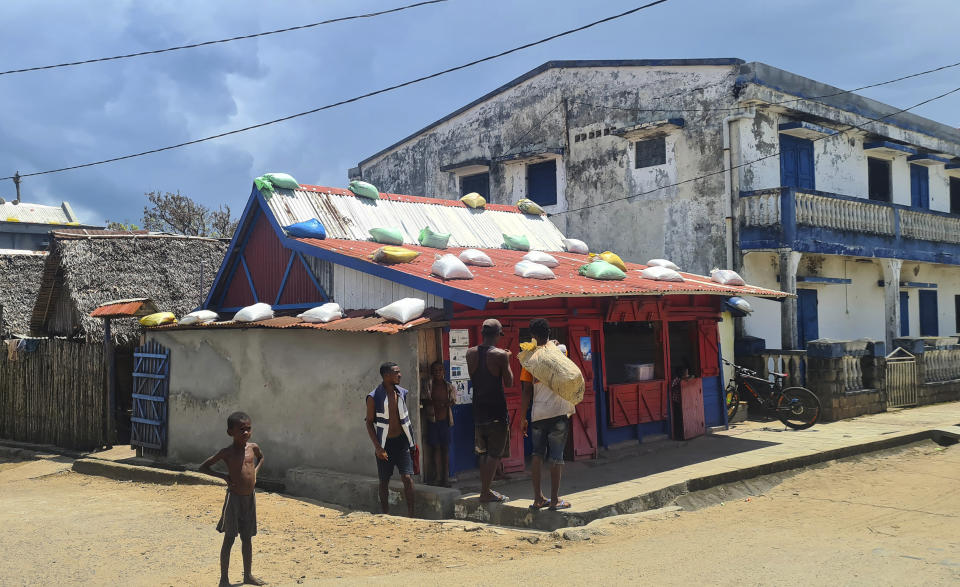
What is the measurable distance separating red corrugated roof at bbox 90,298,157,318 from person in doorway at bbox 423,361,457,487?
618 cm

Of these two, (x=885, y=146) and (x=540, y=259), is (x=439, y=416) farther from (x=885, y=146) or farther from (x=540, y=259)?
(x=885, y=146)

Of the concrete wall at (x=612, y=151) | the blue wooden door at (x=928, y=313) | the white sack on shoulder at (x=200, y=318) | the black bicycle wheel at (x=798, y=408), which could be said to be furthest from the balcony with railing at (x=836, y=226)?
the white sack on shoulder at (x=200, y=318)

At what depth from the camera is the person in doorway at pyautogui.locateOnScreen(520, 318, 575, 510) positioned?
733 centimetres

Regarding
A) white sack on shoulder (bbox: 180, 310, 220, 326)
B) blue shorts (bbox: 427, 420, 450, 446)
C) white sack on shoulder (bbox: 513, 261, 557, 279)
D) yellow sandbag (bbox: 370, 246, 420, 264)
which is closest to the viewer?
blue shorts (bbox: 427, 420, 450, 446)

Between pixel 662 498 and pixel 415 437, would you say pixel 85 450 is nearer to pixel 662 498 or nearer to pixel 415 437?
pixel 415 437

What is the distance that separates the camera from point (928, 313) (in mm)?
23047

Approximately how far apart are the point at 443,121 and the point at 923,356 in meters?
13.1

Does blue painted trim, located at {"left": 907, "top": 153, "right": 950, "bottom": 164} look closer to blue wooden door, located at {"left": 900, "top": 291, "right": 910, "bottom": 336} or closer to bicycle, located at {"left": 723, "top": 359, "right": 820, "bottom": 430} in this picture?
blue wooden door, located at {"left": 900, "top": 291, "right": 910, "bottom": 336}

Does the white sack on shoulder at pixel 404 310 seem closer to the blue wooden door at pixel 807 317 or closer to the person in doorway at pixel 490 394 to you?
the person in doorway at pixel 490 394

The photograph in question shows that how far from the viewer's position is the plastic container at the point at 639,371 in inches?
461

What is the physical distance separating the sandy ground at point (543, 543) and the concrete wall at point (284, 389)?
0.92 meters

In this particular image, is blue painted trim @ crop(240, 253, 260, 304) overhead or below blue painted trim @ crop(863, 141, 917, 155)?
below

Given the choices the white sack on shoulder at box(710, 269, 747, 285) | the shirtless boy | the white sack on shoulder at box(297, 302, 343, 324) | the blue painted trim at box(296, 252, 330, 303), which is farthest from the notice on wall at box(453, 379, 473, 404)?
the white sack on shoulder at box(710, 269, 747, 285)

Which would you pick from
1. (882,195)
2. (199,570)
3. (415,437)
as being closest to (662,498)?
(415,437)
